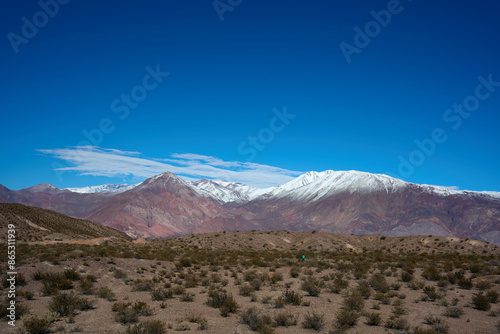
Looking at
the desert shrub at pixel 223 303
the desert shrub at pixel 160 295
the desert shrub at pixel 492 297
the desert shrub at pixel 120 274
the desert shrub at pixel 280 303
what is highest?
the desert shrub at pixel 120 274

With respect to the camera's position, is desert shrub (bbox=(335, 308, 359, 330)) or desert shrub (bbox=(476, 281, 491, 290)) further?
desert shrub (bbox=(476, 281, 491, 290))

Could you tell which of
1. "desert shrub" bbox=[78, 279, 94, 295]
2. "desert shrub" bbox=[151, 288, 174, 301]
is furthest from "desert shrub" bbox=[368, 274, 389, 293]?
"desert shrub" bbox=[78, 279, 94, 295]

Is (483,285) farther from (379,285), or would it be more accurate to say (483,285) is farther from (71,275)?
(71,275)

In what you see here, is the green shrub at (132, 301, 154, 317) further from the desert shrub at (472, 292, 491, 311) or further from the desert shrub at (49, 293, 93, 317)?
the desert shrub at (472, 292, 491, 311)

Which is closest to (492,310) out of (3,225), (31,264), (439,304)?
(439,304)

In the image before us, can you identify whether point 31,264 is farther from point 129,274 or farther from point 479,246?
point 479,246

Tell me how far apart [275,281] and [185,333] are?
10.0 metres

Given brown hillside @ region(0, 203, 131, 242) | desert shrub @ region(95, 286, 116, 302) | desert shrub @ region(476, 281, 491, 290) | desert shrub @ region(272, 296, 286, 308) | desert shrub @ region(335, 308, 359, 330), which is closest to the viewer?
desert shrub @ region(335, 308, 359, 330)

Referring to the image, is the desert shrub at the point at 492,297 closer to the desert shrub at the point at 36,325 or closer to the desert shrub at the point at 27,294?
the desert shrub at the point at 36,325

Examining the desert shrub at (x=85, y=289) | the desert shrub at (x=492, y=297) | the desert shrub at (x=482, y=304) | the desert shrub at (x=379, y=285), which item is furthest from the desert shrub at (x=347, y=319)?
the desert shrub at (x=85, y=289)

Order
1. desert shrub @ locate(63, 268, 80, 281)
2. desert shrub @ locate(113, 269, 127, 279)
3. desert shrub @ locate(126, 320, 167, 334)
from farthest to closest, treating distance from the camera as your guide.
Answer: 1. desert shrub @ locate(113, 269, 127, 279)
2. desert shrub @ locate(63, 268, 80, 281)
3. desert shrub @ locate(126, 320, 167, 334)

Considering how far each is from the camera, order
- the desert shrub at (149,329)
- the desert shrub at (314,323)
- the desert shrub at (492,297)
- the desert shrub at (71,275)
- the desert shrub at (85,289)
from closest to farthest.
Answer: the desert shrub at (149,329) < the desert shrub at (314,323) < the desert shrub at (492,297) < the desert shrub at (85,289) < the desert shrub at (71,275)

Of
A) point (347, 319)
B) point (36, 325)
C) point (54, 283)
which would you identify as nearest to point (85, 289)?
point (54, 283)

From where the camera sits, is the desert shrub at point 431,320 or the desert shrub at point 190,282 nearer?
the desert shrub at point 431,320
